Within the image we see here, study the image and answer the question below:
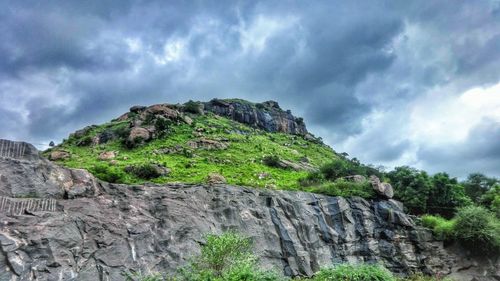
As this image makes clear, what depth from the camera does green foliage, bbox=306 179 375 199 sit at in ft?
116

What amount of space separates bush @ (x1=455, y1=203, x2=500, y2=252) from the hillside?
14921mm

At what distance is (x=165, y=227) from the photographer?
24.6 m

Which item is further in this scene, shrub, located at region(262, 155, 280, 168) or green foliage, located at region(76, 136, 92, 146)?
green foliage, located at region(76, 136, 92, 146)

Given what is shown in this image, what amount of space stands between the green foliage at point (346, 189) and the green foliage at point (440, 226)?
5772 millimetres

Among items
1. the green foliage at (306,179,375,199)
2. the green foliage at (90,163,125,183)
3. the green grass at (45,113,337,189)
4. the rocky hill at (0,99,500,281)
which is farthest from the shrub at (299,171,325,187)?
the green foliage at (90,163,125,183)

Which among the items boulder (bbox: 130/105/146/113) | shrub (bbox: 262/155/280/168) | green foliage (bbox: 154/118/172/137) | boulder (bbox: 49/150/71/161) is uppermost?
boulder (bbox: 130/105/146/113)

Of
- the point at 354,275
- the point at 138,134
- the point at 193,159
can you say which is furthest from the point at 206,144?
the point at 354,275

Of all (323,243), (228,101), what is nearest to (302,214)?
(323,243)

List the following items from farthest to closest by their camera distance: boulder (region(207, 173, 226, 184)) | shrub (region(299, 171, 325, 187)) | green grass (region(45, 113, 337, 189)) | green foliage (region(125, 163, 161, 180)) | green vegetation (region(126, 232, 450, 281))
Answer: shrub (region(299, 171, 325, 187))
green grass (region(45, 113, 337, 189))
green foliage (region(125, 163, 161, 180))
boulder (region(207, 173, 226, 184))
green vegetation (region(126, 232, 450, 281))

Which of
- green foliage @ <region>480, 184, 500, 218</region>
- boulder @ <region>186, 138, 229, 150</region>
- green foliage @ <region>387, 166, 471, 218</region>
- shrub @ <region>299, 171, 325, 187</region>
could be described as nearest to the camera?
shrub @ <region>299, 171, 325, 187</region>

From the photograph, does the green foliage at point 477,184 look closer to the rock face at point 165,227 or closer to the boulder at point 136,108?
the rock face at point 165,227

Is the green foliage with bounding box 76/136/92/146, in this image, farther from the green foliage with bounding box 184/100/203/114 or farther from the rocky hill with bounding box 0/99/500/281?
the green foliage with bounding box 184/100/203/114

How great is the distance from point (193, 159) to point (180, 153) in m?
2.89

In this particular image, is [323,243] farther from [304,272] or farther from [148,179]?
[148,179]
